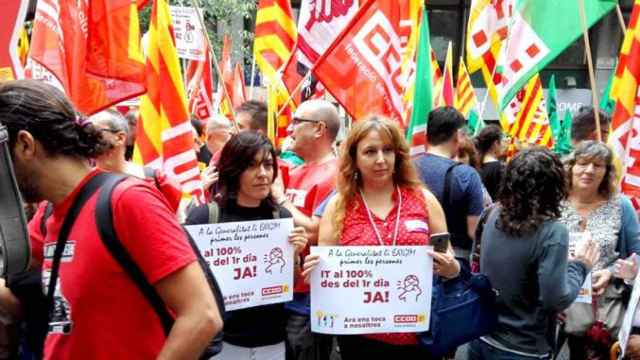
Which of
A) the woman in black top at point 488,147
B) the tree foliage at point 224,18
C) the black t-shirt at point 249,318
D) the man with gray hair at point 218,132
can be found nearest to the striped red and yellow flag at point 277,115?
the man with gray hair at point 218,132

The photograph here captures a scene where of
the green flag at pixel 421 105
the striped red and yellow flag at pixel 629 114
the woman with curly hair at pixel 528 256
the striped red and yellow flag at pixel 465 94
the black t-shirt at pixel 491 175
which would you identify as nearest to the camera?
the woman with curly hair at pixel 528 256

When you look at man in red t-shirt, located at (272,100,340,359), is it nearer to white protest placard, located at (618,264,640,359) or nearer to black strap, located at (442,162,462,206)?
black strap, located at (442,162,462,206)

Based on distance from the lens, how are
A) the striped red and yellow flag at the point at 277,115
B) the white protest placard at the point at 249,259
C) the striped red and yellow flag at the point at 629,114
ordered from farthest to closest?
the striped red and yellow flag at the point at 277,115, the striped red and yellow flag at the point at 629,114, the white protest placard at the point at 249,259

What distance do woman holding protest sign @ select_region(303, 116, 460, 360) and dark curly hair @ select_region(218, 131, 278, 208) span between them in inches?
17.8

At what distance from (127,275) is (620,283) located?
9.51ft

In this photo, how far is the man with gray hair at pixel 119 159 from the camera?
379 cm

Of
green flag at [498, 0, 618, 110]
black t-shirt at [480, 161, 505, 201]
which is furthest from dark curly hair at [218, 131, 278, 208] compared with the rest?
black t-shirt at [480, 161, 505, 201]

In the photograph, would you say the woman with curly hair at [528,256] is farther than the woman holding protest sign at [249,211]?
No

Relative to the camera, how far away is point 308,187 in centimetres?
405

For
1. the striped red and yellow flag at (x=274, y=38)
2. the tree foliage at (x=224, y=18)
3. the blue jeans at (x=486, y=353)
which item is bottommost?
the blue jeans at (x=486, y=353)

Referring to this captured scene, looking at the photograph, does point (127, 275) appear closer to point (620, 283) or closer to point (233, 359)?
point (233, 359)

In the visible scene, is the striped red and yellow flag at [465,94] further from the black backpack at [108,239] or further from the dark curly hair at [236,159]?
the black backpack at [108,239]

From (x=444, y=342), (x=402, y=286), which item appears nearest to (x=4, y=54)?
(x=402, y=286)

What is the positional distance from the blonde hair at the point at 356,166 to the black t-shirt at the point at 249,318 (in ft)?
1.50
